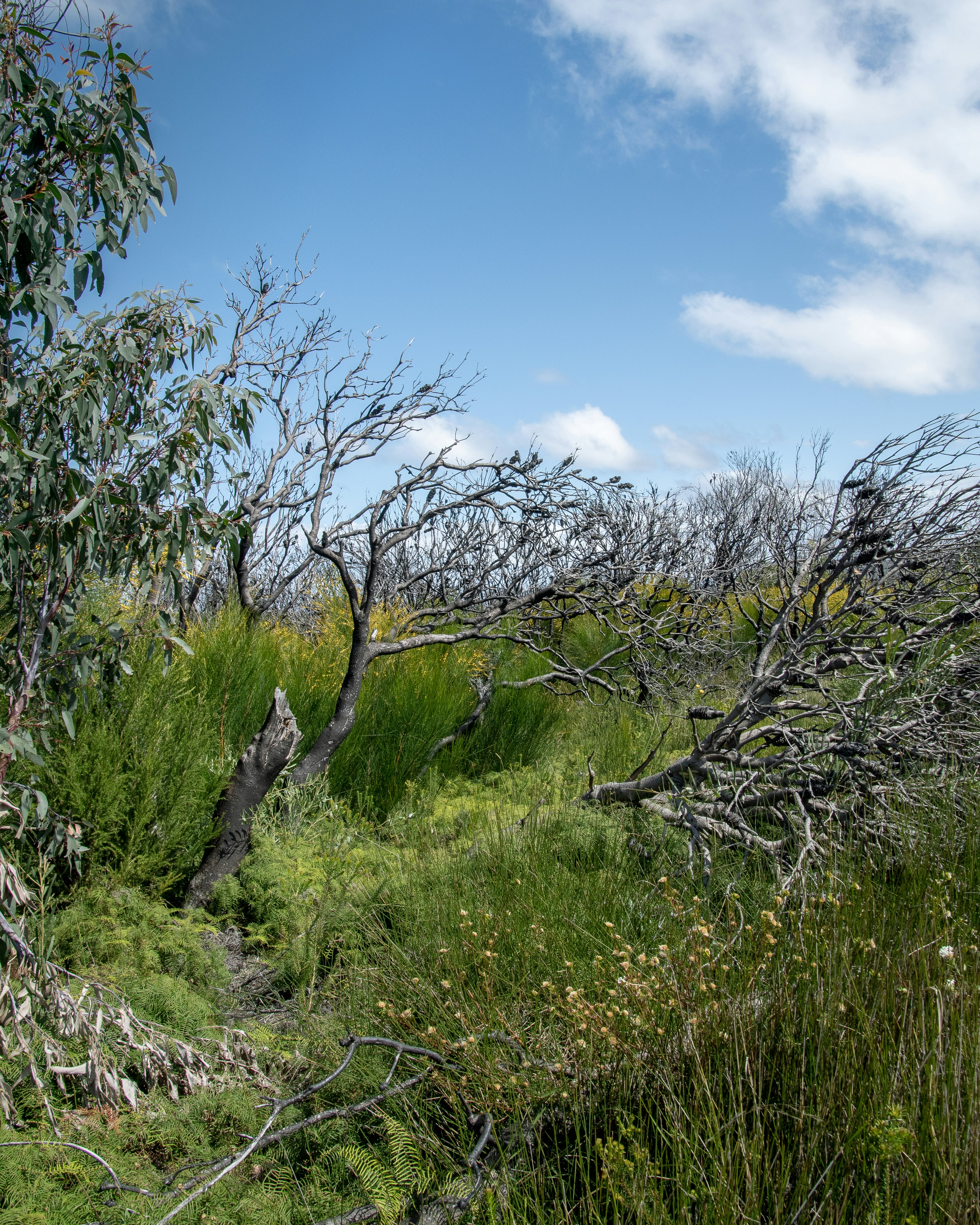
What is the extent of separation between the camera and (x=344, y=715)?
5941mm

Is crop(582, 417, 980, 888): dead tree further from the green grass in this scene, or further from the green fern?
the green fern

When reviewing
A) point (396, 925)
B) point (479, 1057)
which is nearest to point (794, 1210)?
point (479, 1057)

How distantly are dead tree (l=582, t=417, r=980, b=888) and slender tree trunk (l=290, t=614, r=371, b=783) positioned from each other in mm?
1941

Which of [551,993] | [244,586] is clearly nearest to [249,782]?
[551,993]

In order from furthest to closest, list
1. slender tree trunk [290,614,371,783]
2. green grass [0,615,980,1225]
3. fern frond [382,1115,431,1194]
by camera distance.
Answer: slender tree trunk [290,614,371,783]
fern frond [382,1115,431,1194]
green grass [0,615,980,1225]

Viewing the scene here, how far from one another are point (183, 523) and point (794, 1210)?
260 centimetres

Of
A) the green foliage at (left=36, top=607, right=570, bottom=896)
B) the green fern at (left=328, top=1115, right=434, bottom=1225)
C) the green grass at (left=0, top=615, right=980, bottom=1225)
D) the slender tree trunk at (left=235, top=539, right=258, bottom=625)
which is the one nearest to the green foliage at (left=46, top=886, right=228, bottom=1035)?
the green grass at (left=0, top=615, right=980, bottom=1225)

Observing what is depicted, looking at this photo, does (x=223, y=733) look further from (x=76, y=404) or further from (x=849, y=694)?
(x=849, y=694)

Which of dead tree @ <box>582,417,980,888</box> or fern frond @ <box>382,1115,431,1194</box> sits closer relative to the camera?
fern frond @ <box>382,1115,431,1194</box>

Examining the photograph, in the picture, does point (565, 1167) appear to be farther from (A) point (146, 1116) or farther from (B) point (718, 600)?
(B) point (718, 600)

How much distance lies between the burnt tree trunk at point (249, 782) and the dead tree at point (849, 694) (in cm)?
219

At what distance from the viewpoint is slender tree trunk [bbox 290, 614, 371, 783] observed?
588 cm

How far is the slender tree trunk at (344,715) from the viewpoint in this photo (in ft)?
19.3

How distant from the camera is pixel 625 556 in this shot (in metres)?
7.59
